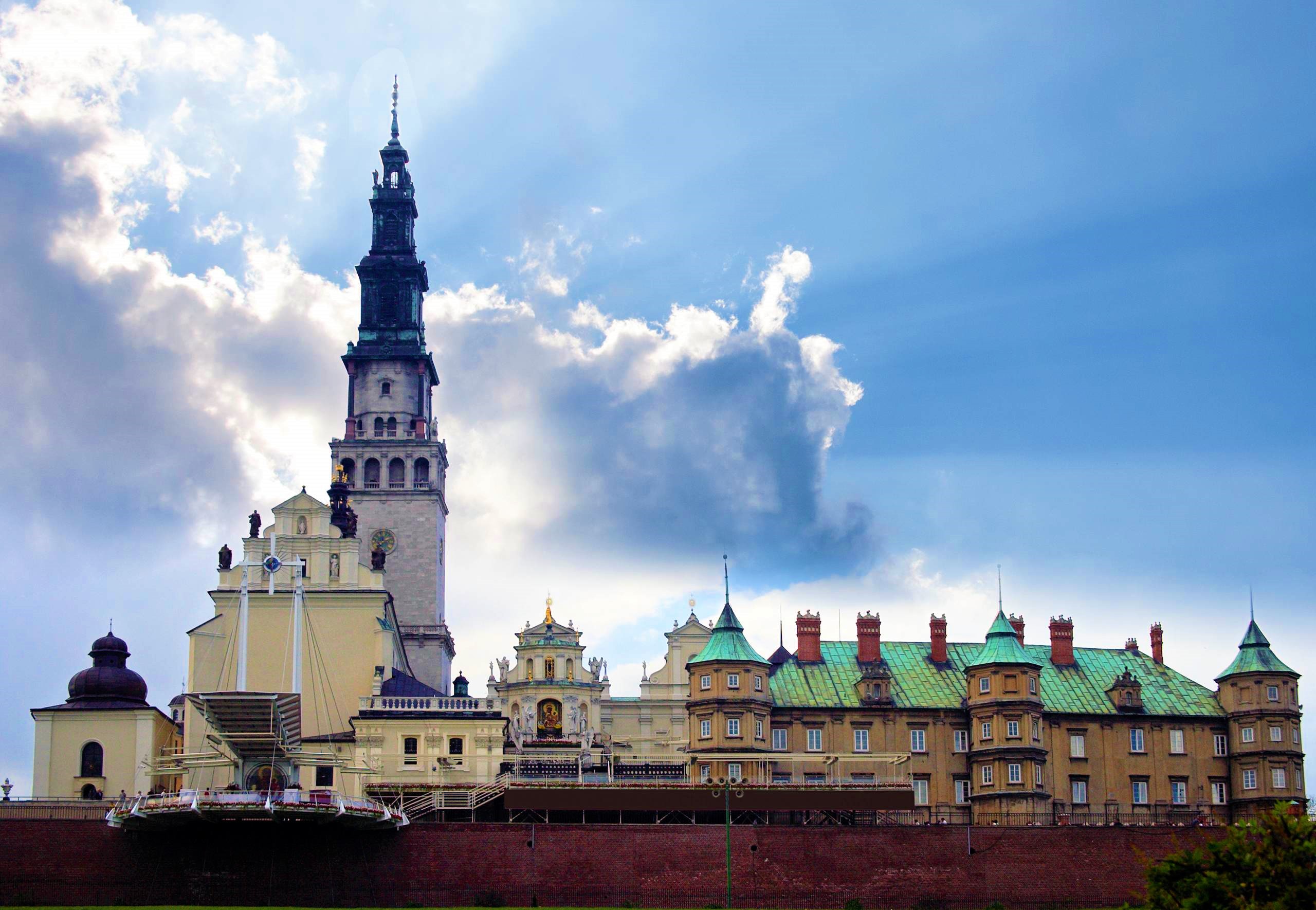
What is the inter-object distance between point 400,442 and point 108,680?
3430 cm

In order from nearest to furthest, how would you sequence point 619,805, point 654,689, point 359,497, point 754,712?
1. point 619,805
2. point 754,712
3. point 654,689
4. point 359,497

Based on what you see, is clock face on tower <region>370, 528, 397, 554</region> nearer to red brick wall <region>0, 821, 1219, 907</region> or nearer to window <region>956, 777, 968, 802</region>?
window <region>956, 777, 968, 802</region>

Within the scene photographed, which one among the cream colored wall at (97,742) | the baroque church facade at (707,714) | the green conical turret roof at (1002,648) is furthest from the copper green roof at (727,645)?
the cream colored wall at (97,742)

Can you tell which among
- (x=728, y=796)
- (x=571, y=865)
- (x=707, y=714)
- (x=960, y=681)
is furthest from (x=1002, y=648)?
(x=571, y=865)

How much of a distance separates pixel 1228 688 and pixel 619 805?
35192 millimetres

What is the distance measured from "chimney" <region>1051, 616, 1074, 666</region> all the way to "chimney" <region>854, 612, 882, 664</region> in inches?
371

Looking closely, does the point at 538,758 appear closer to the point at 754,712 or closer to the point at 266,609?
the point at 754,712

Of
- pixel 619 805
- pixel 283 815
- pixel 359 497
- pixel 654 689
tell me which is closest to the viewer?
pixel 283 815

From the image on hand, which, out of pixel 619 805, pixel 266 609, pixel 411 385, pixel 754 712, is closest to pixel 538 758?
pixel 619 805

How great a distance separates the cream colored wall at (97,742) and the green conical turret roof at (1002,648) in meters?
40.3

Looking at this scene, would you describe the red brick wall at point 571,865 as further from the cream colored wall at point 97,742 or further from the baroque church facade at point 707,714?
the cream colored wall at point 97,742

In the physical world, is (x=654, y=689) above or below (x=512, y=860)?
above

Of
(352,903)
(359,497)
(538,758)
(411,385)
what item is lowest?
(352,903)

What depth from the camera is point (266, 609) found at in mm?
90688
